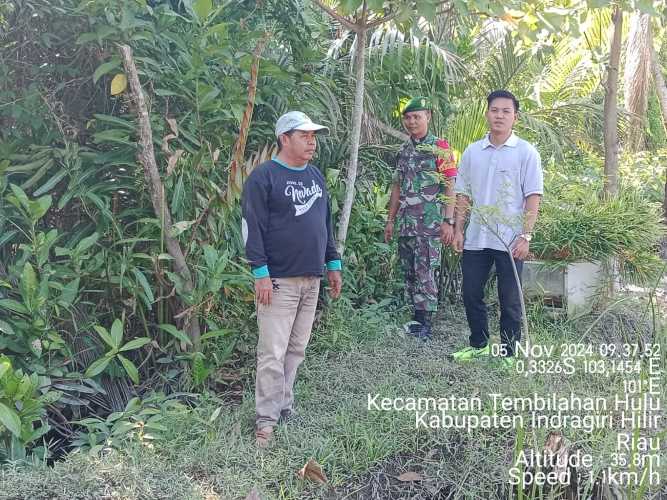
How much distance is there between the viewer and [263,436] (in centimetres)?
313

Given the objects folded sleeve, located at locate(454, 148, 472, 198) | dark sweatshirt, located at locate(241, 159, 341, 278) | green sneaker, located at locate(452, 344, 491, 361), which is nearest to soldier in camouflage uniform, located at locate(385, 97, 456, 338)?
folded sleeve, located at locate(454, 148, 472, 198)

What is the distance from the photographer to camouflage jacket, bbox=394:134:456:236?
4691mm

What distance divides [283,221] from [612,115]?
3397 millimetres

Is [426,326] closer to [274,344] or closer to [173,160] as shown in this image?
[274,344]

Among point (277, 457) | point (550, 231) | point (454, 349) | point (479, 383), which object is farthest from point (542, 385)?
point (550, 231)

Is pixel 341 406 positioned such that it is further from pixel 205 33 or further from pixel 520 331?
pixel 205 33

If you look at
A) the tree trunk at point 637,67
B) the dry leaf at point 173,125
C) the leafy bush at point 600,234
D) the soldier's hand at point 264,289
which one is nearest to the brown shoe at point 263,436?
the soldier's hand at point 264,289

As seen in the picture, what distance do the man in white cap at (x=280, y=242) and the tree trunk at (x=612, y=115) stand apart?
3.12m

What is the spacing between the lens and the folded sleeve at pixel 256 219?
3.08 metres

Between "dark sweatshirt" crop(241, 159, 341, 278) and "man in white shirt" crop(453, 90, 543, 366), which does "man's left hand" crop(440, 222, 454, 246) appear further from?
"dark sweatshirt" crop(241, 159, 341, 278)

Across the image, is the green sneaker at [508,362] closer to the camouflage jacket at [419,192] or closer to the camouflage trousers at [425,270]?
the camouflage trousers at [425,270]

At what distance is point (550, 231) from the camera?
5.13 metres

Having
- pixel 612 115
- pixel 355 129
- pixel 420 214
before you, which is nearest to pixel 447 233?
pixel 420 214

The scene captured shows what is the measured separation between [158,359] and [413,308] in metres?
2.03
